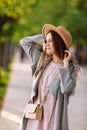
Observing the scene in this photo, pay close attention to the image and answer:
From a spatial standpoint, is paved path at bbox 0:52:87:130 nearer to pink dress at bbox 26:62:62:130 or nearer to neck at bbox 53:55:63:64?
pink dress at bbox 26:62:62:130

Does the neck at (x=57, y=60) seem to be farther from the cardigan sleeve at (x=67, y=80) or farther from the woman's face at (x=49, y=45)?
the cardigan sleeve at (x=67, y=80)

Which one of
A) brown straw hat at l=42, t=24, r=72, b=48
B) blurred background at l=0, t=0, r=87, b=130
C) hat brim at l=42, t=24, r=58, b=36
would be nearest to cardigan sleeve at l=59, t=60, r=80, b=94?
brown straw hat at l=42, t=24, r=72, b=48

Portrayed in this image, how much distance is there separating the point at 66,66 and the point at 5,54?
28.9 meters

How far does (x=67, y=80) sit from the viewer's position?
6.97m

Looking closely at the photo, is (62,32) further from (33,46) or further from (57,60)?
(33,46)

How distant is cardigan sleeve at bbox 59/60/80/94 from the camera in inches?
273

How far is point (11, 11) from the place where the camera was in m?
18.6

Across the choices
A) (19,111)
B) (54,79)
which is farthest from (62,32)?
(19,111)

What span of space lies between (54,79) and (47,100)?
0.81 feet

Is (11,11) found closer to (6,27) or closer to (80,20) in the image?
(6,27)

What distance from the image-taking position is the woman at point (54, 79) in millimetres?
7057

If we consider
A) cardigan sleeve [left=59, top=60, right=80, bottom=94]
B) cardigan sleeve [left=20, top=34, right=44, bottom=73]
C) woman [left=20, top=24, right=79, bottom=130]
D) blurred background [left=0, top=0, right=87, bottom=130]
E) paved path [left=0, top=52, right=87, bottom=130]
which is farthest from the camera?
blurred background [left=0, top=0, right=87, bottom=130]

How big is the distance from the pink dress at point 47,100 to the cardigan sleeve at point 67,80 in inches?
7.6

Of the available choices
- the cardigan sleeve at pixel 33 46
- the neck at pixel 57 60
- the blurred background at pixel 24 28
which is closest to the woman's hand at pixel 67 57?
the neck at pixel 57 60
